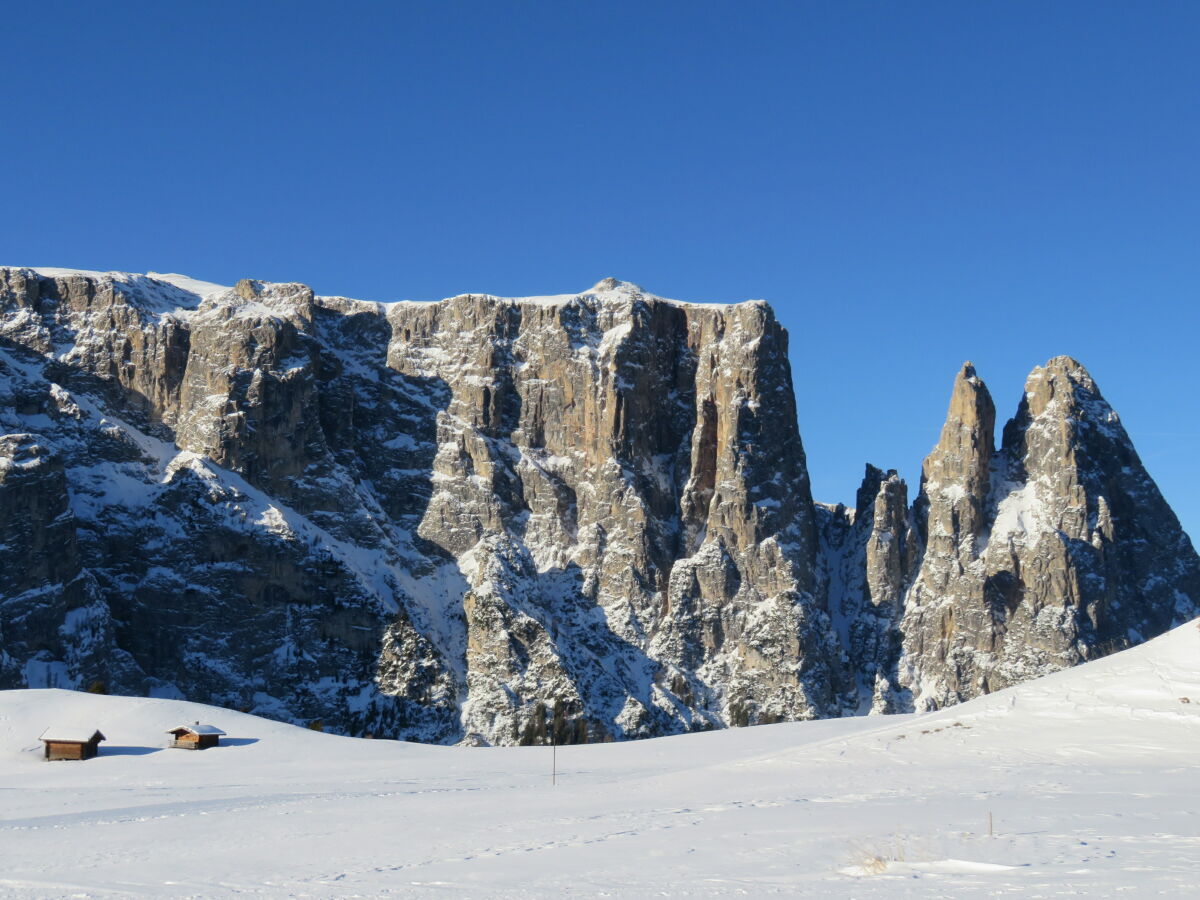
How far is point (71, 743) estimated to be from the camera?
5838 centimetres

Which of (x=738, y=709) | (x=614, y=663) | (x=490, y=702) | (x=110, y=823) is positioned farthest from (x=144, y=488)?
(x=110, y=823)

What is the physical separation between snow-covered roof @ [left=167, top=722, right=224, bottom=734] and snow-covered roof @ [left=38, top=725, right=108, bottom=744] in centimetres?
341

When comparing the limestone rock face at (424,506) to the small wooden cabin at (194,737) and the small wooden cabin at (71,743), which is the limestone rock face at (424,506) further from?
the small wooden cabin at (71,743)

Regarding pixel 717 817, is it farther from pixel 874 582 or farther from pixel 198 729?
pixel 874 582

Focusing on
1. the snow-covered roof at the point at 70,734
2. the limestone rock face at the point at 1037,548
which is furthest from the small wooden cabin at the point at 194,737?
the limestone rock face at the point at 1037,548

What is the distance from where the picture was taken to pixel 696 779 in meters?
35.9

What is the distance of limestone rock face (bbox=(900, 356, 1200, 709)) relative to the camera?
487 feet

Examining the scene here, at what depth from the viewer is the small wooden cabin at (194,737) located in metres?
61.2

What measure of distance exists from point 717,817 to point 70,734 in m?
42.5

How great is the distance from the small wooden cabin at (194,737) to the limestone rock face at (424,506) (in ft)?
217

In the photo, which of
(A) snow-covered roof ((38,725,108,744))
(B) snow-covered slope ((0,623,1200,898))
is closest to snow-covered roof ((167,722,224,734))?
(A) snow-covered roof ((38,725,108,744))

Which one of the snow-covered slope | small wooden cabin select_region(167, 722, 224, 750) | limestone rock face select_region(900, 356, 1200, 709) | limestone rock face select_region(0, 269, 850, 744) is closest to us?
the snow-covered slope

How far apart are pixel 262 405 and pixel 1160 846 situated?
5499 inches

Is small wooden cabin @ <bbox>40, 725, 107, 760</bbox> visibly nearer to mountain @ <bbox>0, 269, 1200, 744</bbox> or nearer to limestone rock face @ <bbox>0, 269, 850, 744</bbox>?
limestone rock face @ <bbox>0, 269, 850, 744</bbox>
